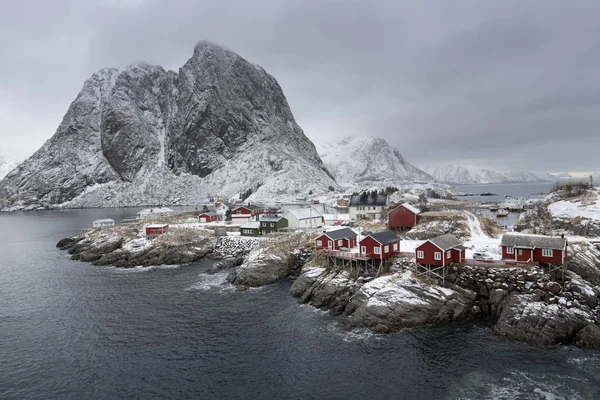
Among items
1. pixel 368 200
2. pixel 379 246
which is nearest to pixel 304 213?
pixel 368 200

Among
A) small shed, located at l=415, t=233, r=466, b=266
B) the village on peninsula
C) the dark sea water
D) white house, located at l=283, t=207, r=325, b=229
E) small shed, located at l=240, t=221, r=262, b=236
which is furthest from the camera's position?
white house, located at l=283, t=207, r=325, b=229

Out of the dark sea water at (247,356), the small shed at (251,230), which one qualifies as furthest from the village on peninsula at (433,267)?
the small shed at (251,230)

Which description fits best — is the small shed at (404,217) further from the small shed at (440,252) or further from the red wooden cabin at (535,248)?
the red wooden cabin at (535,248)

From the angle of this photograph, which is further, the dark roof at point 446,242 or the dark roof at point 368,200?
the dark roof at point 368,200

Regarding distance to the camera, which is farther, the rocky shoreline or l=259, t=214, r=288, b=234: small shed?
l=259, t=214, r=288, b=234: small shed

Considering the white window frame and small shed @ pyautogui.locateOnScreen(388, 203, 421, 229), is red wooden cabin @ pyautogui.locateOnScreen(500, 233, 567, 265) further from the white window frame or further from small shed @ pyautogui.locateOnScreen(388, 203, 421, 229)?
small shed @ pyautogui.locateOnScreen(388, 203, 421, 229)

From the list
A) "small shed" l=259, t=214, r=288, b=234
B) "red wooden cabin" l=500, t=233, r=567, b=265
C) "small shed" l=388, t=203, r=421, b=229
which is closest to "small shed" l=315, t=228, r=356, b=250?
"small shed" l=388, t=203, r=421, b=229

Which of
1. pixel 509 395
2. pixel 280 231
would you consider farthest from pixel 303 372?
pixel 280 231
